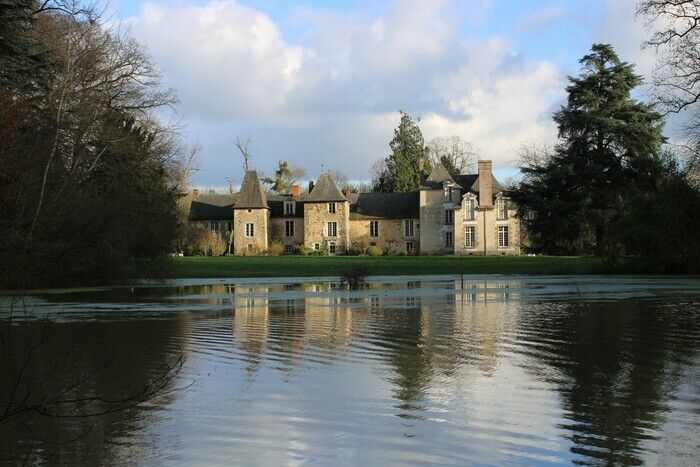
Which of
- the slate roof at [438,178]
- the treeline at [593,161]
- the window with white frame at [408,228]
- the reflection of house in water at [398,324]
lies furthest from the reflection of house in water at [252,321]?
the window with white frame at [408,228]

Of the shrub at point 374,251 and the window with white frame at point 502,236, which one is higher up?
the window with white frame at point 502,236

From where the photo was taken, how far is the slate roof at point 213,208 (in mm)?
92625

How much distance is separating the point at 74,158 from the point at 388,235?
183ft

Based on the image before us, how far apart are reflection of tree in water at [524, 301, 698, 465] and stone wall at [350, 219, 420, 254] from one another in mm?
65109

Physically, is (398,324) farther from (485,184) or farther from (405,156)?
(405,156)

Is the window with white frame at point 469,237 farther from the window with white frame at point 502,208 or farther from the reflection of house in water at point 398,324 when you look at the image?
the reflection of house in water at point 398,324

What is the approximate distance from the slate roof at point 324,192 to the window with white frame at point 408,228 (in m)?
6.68

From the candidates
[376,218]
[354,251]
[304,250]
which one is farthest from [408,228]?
[304,250]

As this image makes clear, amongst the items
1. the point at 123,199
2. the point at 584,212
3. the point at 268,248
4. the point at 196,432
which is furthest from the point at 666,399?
the point at 268,248

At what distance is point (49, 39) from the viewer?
3041 cm

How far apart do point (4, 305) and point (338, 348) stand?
11275 millimetres

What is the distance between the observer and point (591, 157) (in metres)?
52.1

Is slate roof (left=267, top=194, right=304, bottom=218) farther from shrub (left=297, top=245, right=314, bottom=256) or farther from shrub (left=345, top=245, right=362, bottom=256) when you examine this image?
shrub (left=345, top=245, right=362, bottom=256)

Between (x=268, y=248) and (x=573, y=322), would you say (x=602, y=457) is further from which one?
(x=268, y=248)
